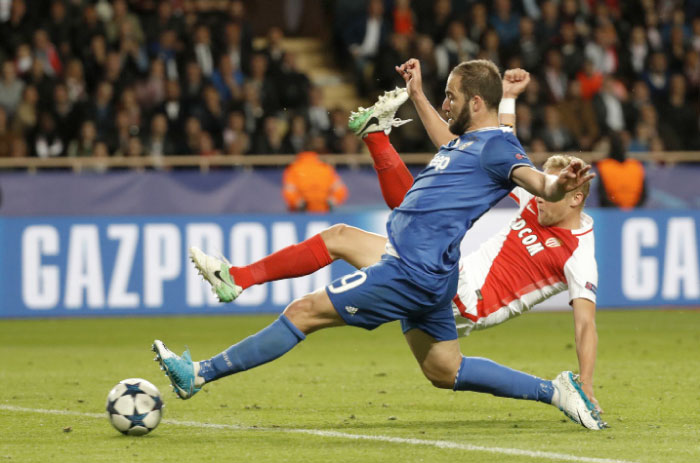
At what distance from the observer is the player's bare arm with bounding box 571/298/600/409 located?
22.4ft

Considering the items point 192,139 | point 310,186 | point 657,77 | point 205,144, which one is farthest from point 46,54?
point 657,77

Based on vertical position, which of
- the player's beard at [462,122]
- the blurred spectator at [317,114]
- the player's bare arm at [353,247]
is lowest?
the player's bare arm at [353,247]

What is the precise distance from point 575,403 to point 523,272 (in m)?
1.09

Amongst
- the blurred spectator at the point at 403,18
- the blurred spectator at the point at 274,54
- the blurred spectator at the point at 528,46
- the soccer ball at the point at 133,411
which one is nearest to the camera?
the soccer ball at the point at 133,411

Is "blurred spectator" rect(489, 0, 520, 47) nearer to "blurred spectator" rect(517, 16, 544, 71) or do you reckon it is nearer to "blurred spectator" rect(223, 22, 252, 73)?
"blurred spectator" rect(517, 16, 544, 71)

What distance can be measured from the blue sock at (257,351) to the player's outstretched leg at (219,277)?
32cm

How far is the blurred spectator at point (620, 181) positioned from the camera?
608 inches

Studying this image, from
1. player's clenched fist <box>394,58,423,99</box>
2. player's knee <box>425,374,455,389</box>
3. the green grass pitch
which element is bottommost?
the green grass pitch

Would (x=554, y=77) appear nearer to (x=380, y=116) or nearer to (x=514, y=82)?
(x=514, y=82)

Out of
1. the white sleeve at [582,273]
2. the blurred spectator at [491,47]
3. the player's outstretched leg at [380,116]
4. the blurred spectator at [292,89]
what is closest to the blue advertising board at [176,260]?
the blurred spectator at [292,89]

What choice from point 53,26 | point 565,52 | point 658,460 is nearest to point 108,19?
point 53,26

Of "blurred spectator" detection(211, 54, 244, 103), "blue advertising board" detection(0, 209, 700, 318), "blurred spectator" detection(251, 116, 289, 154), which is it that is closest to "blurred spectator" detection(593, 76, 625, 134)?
"blue advertising board" detection(0, 209, 700, 318)

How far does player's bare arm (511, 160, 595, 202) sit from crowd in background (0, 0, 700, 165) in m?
10.4

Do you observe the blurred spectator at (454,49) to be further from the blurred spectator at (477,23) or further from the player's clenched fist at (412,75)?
the player's clenched fist at (412,75)
